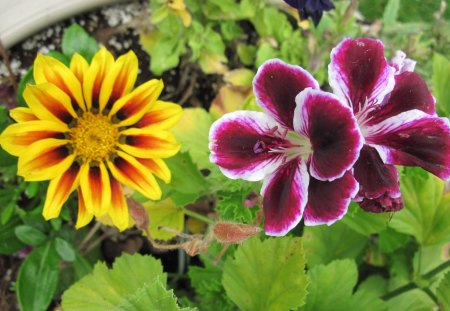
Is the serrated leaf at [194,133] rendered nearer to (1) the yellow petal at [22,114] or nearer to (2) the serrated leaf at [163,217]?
(2) the serrated leaf at [163,217]

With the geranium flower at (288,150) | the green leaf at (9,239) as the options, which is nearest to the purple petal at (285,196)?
the geranium flower at (288,150)

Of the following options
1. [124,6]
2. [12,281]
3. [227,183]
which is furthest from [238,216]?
[124,6]

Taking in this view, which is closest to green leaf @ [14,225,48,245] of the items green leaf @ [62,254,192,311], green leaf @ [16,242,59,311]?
green leaf @ [16,242,59,311]

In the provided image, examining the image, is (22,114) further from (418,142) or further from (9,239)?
(418,142)

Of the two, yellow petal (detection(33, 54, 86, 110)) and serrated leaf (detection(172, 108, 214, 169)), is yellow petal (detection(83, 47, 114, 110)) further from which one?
serrated leaf (detection(172, 108, 214, 169))

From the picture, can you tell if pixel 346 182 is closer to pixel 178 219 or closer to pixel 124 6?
pixel 178 219

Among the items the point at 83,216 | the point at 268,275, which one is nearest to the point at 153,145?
the point at 83,216
